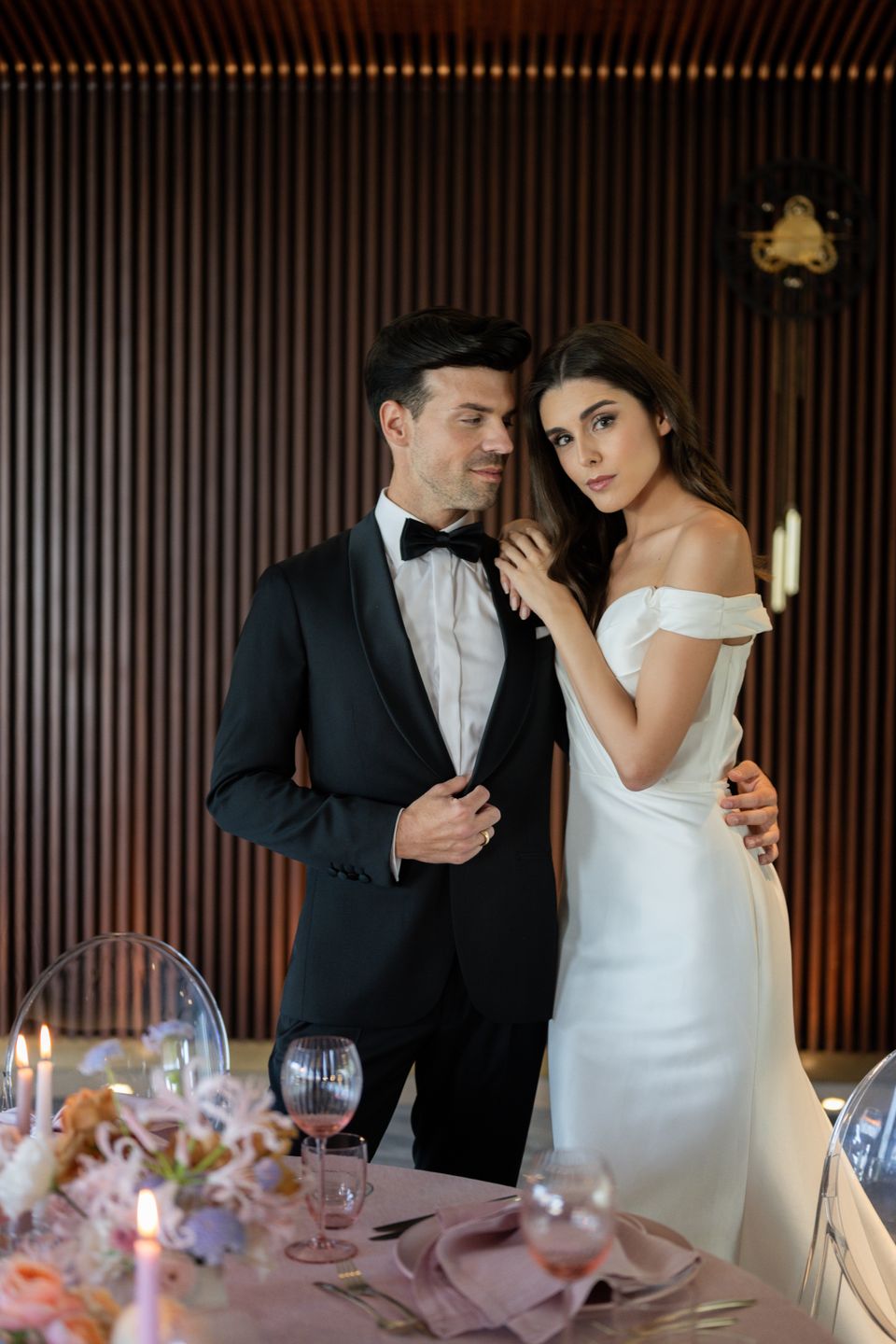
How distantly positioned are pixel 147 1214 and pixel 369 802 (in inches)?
52.5

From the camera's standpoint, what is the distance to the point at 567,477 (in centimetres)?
260

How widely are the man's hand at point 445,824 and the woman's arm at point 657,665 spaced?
27cm

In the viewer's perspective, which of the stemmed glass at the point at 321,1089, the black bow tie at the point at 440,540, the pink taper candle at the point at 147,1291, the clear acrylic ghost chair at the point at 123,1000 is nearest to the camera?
the pink taper candle at the point at 147,1291

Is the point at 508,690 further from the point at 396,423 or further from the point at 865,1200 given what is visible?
the point at 865,1200

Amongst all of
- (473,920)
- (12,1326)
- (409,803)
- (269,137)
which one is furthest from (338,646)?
(269,137)

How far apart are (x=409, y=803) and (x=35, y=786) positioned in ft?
9.83

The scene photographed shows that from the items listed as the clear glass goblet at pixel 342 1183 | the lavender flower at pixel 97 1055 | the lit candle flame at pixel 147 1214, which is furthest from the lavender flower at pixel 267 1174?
the lavender flower at pixel 97 1055

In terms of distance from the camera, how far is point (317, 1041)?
1389 mm

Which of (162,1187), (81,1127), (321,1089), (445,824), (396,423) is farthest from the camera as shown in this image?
(396,423)

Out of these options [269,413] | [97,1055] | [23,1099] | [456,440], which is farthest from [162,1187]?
[269,413]

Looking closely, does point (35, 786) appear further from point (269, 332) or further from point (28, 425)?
point (269, 332)

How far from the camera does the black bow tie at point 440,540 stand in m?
2.41

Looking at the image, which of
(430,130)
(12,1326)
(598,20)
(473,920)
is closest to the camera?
(12,1326)

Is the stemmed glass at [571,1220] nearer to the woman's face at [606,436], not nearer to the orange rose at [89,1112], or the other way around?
the orange rose at [89,1112]
